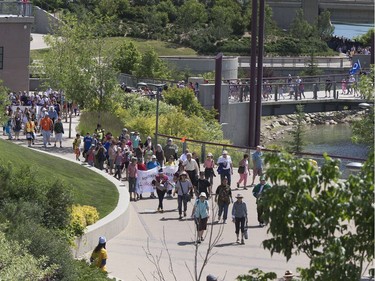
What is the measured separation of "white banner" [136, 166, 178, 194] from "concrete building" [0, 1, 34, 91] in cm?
2357

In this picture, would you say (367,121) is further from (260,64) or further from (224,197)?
(260,64)

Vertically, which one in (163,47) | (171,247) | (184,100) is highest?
(163,47)

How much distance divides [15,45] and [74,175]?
79.0ft

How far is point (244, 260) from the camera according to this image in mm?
22469

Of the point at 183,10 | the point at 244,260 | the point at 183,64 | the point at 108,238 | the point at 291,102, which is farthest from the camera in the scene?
the point at 183,10

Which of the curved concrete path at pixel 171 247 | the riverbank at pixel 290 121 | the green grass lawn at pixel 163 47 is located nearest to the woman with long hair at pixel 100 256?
the curved concrete path at pixel 171 247

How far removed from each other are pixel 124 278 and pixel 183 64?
1776 inches

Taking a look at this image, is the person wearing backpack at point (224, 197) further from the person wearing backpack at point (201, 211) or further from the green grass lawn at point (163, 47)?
the green grass lawn at point (163, 47)

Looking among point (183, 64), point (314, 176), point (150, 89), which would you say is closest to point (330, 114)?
point (183, 64)

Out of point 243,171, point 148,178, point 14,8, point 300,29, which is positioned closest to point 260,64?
point 14,8

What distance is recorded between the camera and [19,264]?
620 inches

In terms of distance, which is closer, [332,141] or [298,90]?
[298,90]

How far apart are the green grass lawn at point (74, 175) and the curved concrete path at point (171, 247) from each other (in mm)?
397

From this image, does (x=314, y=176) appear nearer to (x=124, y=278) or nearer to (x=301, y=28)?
(x=124, y=278)
